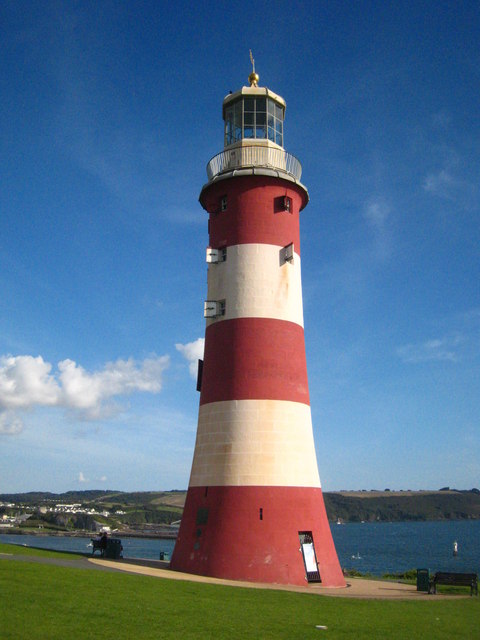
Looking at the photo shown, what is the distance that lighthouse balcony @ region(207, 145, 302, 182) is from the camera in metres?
22.2

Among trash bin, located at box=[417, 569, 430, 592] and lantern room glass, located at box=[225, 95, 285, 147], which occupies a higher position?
lantern room glass, located at box=[225, 95, 285, 147]

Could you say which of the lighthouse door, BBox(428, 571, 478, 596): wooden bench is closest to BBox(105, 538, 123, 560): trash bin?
the lighthouse door

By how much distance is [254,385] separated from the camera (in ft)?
66.7

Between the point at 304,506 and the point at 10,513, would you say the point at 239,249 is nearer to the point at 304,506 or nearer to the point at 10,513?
the point at 304,506

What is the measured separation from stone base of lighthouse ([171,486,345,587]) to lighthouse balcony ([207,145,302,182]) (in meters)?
11.2

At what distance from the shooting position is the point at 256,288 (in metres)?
21.3

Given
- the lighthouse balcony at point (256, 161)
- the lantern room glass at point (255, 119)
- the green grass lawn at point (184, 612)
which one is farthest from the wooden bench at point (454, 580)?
the lantern room glass at point (255, 119)

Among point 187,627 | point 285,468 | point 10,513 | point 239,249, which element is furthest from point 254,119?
point 10,513

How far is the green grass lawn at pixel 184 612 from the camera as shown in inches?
378

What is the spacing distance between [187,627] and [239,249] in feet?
45.8

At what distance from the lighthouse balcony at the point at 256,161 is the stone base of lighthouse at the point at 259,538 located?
A: 1125 cm

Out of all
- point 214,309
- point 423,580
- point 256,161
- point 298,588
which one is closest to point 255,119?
point 256,161

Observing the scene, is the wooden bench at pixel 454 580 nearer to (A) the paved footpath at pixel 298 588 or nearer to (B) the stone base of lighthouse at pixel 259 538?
(A) the paved footpath at pixel 298 588

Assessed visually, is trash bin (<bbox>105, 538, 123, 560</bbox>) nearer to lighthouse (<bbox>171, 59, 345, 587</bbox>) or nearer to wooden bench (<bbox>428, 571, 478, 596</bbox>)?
lighthouse (<bbox>171, 59, 345, 587</bbox>)
